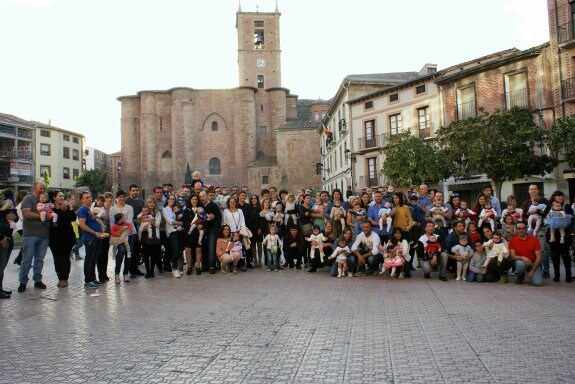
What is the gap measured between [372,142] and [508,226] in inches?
979

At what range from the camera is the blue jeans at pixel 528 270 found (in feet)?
28.0

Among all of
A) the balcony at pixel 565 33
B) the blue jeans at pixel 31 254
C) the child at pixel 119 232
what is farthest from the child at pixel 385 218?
the balcony at pixel 565 33

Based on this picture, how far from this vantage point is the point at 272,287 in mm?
8586

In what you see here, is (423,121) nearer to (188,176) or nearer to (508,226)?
Answer: (508,226)

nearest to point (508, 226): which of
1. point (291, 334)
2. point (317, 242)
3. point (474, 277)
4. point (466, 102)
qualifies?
point (474, 277)

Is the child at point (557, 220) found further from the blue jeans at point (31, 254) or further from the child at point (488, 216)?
the blue jeans at point (31, 254)

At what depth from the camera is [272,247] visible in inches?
436

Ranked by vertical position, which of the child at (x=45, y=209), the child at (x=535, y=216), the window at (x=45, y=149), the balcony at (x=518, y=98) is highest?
the window at (x=45, y=149)

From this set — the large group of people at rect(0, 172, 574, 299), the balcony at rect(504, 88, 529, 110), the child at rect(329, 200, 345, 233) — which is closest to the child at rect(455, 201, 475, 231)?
the large group of people at rect(0, 172, 574, 299)

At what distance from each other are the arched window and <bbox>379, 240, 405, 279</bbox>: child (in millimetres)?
54353

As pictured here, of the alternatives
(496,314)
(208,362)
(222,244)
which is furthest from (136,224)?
(496,314)

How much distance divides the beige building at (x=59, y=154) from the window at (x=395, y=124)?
44.0 metres

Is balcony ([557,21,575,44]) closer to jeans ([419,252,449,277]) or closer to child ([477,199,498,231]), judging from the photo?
child ([477,199,498,231])

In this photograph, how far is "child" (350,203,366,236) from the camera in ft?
35.1
